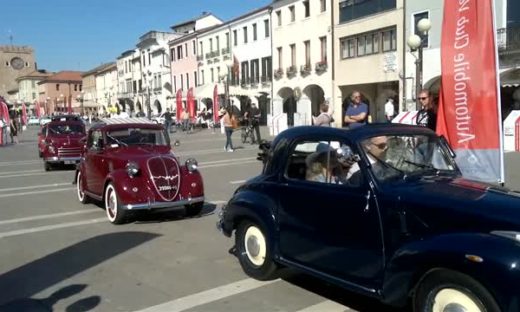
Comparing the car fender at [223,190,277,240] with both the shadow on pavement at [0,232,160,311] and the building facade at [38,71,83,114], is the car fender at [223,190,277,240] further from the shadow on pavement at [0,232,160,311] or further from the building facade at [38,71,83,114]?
the building facade at [38,71,83,114]

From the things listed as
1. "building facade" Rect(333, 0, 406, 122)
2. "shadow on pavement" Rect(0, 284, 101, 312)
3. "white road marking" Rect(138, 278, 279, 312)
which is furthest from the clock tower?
"white road marking" Rect(138, 278, 279, 312)

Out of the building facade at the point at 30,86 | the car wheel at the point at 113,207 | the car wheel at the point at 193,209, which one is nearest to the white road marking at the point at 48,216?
the car wheel at the point at 113,207

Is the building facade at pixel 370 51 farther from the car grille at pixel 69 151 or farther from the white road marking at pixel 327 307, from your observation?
the white road marking at pixel 327 307

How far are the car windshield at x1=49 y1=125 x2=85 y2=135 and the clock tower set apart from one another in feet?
469

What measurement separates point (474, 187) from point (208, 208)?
651 cm

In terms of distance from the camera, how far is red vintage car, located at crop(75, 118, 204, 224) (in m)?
9.02

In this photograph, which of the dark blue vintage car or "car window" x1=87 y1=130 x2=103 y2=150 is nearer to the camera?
the dark blue vintage car

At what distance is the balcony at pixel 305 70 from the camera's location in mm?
41794

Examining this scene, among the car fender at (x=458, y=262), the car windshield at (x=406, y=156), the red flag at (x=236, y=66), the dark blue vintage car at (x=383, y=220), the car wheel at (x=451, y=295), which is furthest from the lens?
the red flag at (x=236, y=66)

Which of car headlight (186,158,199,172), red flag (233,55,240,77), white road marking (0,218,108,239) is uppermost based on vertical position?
red flag (233,55,240,77)

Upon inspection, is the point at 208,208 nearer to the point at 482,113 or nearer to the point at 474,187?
the point at 482,113

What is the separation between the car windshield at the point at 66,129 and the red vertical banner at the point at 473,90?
15.5m

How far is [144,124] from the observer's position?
11000mm

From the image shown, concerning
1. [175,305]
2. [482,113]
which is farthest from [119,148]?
[482,113]
